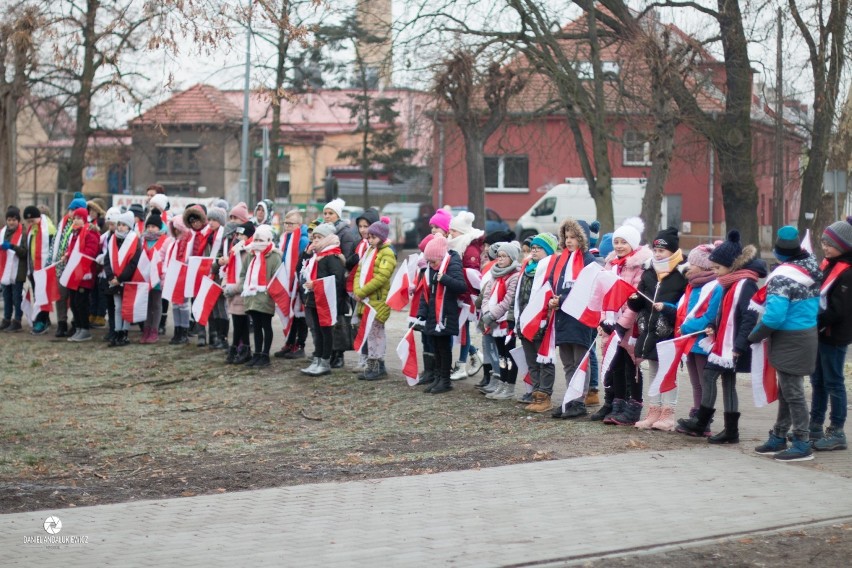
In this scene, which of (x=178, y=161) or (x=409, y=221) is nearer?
(x=409, y=221)

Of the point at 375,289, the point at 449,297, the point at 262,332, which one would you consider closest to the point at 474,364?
the point at 375,289

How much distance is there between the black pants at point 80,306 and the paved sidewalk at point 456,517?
10414mm

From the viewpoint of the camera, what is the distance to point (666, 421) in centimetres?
1029

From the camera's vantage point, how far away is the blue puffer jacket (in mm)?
9664

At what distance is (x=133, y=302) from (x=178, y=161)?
53130 millimetres

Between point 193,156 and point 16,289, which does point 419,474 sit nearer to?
point 16,289

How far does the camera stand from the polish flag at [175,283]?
1631 cm

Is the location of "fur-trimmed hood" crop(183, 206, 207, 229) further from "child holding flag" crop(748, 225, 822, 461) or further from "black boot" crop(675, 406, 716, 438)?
"child holding flag" crop(748, 225, 822, 461)

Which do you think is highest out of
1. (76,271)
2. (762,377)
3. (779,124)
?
(779,124)

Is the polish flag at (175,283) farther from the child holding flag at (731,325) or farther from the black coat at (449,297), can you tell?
the child holding flag at (731,325)

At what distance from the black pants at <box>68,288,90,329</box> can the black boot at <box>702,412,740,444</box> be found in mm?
10718

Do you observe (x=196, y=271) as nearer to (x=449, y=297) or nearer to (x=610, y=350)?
(x=449, y=297)

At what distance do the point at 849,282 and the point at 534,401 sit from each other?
10.7 ft

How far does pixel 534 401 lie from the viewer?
450 inches
